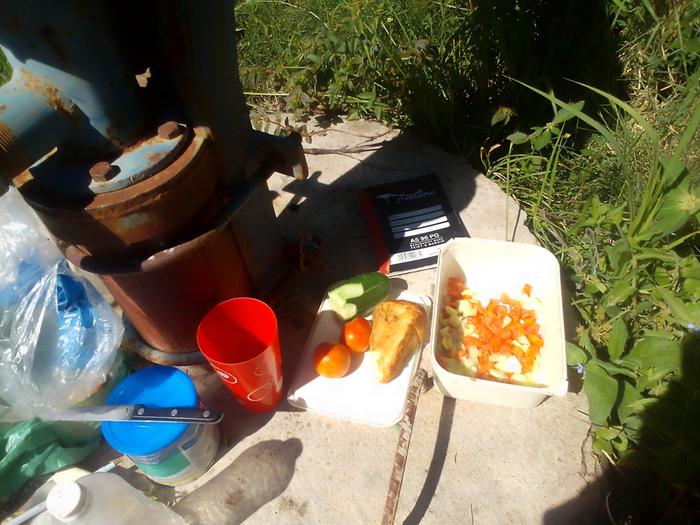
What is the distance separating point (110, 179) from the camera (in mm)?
1285

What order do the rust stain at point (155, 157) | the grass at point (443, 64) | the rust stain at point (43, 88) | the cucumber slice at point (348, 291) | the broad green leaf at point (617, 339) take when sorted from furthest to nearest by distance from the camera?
1. the grass at point (443, 64)
2. the cucumber slice at point (348, 291)
3. the broad green leaf at point (617, 339)
4. the rust stain at point (155, 157)
5. the rust stain at point (43, 88)

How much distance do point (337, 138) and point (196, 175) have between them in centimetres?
146

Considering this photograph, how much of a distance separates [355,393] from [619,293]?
3.32 feet

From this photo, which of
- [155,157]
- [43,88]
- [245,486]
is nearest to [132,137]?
[155,157]

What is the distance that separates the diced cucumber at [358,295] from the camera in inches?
72.7

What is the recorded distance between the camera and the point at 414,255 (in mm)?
2104

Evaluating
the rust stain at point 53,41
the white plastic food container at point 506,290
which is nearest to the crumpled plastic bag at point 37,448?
the rust stain at point 53,41

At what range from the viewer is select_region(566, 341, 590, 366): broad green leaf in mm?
1734

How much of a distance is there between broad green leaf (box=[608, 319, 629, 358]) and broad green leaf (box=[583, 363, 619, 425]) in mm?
100

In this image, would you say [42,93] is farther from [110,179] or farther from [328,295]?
[328,295]

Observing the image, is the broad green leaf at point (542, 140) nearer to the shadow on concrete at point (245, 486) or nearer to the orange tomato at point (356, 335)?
the orange tomato at point (356, 335)

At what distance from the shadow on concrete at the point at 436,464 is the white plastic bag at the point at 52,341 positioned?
3.59ft

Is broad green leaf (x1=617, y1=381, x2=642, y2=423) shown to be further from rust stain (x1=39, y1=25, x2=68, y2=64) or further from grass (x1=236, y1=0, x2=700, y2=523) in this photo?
rust stain (x1=39, y1=25, x2=68, y2=64)

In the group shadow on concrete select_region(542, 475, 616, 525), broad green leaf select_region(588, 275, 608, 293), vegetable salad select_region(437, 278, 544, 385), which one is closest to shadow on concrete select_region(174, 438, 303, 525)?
vegetable salad select_region(437, 278, 544, 385)
